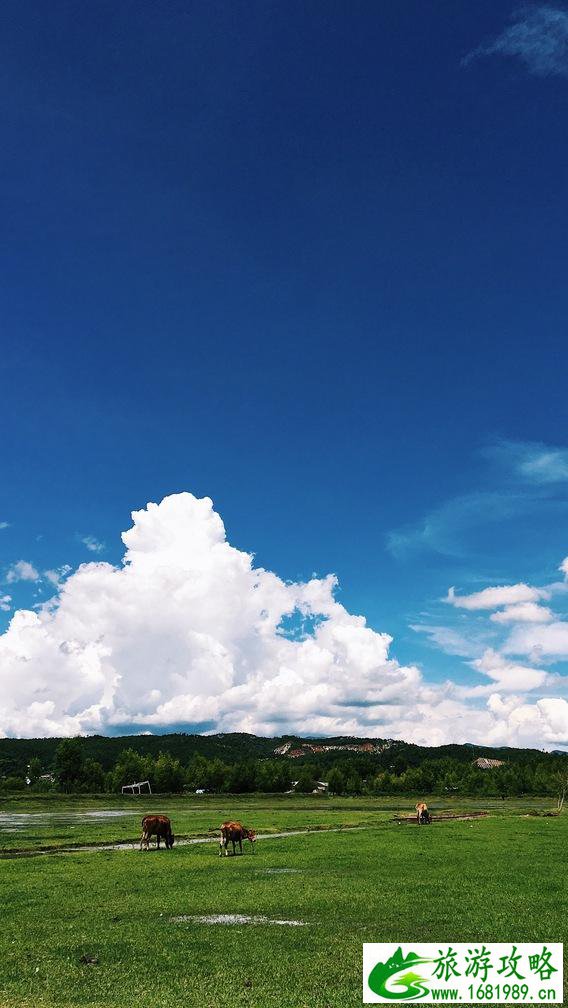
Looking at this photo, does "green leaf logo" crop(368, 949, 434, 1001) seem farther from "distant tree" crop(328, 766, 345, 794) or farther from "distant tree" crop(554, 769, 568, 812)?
"distant tree" crop(328, 766, 345, 794)

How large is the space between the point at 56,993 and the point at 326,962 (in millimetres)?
5948

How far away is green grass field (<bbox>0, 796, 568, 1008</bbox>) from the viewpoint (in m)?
13.8

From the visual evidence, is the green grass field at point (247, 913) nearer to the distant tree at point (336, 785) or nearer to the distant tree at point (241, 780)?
the distant tree at point (241, 780)

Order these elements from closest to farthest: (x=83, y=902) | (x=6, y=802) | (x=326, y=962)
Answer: (x=326, y=962), (x=83, y=902), (x=6, y=802)

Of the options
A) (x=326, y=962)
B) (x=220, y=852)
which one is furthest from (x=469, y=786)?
(x=326, y=962)

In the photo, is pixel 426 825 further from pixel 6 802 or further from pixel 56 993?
pixel 6 802

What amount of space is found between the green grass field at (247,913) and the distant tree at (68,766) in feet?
447

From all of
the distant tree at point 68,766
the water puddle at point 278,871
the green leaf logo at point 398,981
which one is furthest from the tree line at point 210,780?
the green leaf logo at point 398,981

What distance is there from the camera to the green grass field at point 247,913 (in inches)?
542

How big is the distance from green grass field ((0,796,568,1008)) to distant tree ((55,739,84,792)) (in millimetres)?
136218

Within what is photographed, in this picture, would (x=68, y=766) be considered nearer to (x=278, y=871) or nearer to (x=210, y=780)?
(x=210, y=780)

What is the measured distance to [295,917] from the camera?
2006cm

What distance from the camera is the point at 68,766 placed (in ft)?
541

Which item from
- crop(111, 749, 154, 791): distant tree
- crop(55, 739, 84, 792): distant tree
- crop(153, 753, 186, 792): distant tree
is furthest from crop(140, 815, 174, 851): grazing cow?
crop(153, 753, 186, 792): distant tree
